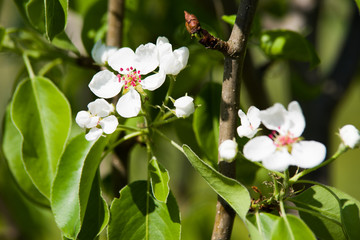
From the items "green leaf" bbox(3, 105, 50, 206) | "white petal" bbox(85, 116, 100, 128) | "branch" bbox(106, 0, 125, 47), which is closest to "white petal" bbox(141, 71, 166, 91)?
"white petal" bbox(85, 116, 100, 128)

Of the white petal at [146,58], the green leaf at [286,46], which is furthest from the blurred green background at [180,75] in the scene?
the white petal at [146,58]

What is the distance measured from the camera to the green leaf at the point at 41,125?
1.11 meters

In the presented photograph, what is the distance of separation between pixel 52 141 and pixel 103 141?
215mm

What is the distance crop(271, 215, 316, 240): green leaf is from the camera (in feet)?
2.62

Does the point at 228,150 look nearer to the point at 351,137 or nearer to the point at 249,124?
the point at 249,124

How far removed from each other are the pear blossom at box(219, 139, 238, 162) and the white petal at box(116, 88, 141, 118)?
199 mm

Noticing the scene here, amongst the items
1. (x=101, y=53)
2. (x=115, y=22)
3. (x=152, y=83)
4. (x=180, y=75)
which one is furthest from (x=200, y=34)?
(x=180, y=75)

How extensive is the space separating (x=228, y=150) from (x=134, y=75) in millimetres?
277

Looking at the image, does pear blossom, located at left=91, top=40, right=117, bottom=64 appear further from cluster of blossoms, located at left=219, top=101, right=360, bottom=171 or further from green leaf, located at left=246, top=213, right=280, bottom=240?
green leaf, located at left=246, top=213, right=280, bottom=240

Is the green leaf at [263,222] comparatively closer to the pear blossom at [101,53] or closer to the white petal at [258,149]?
the white petal at [258,149]

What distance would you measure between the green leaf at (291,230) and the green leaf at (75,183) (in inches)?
14.6

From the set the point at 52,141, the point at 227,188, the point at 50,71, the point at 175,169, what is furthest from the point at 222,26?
the point at 175,169

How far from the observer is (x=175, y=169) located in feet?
10.3

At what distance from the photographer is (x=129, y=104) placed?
3.14 feet
